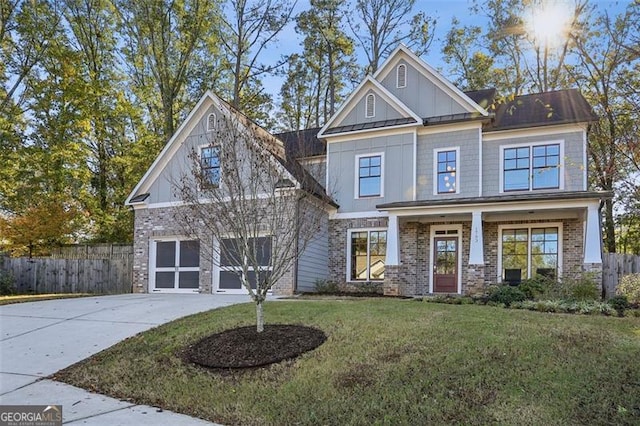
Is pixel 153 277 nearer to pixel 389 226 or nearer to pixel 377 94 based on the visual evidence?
pixel 389 226

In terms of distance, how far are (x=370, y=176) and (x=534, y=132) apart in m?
5.49

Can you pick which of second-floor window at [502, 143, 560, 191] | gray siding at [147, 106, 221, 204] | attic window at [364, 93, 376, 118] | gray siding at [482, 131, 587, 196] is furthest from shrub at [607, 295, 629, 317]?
gray siding at [147, 106, 221, 204]

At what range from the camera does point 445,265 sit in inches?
636

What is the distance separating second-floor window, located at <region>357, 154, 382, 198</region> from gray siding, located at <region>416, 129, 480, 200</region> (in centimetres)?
138

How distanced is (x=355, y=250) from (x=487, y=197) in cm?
479

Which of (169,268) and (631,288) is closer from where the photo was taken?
(631,288)

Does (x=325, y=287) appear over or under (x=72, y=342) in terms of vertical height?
over

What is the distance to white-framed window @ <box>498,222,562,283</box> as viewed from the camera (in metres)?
14.8

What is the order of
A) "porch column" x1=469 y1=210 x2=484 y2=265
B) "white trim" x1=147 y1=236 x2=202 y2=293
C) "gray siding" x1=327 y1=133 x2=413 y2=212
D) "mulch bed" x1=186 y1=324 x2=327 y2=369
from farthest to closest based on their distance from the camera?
"white trim" x1=147 y1=236 x2=202 y2=293, "gray siding" x1=327 y1=133 x2=413 y2=212, "porch column" x1=469 y1=210 x2=484 y2=265, "mulch bed" x1=186 y1=324 x2=327 y2=369

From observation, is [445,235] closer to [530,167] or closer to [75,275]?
[530,167]

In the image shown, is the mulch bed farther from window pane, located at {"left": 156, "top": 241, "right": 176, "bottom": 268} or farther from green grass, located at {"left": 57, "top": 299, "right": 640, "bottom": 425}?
window pane, located at {"left": 156, "top": 241, "right": 176, "bottom": 268}

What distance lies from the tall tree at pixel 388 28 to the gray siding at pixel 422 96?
31.5ft

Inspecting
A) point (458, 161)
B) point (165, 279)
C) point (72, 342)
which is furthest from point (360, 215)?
point (72, 342)

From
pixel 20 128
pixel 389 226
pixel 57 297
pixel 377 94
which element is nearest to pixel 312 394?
pixel 389 226
